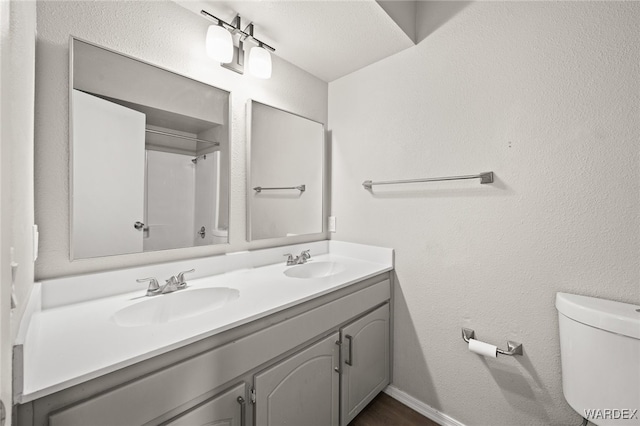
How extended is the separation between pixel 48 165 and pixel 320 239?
148 centimetres

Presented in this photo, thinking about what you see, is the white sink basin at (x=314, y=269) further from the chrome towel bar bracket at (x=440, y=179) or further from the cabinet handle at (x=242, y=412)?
the cabinet handle at (x=242, y=412)

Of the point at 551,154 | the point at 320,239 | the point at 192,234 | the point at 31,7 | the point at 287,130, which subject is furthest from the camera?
the point at 320,239

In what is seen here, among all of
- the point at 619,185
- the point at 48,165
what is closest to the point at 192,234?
the point at 48,165

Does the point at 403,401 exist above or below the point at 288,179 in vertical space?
below

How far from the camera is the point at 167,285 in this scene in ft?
3.82

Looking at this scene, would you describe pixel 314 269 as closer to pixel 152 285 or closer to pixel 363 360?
pixel 363 360

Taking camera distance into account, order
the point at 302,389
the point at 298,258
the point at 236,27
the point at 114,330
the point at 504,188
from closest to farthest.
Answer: the point at 114,330 → the point at 302,389 → the point at 504,188 → the point at 236,27 → the point at 298,258

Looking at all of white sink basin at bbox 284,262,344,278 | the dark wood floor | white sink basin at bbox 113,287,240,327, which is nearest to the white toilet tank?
the dark wood floor

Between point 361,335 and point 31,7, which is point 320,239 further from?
point 31,7

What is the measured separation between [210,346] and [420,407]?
4.40 feet

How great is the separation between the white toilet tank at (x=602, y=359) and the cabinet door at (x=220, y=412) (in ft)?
3.91

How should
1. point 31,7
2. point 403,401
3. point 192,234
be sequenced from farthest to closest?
1. point 403,401
2. point 192,234
3. point 31,7

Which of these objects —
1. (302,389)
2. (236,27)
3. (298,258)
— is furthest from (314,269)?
(236,27)

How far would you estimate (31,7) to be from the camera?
2.86ft
